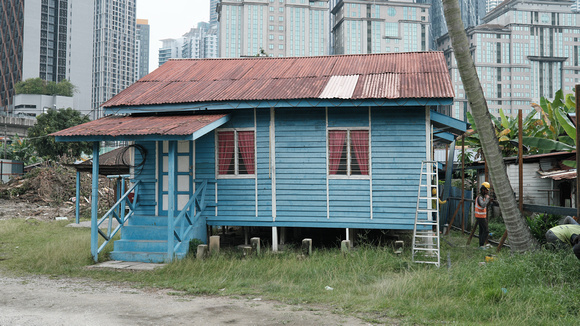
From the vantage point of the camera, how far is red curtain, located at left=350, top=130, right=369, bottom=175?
1160 centimetres

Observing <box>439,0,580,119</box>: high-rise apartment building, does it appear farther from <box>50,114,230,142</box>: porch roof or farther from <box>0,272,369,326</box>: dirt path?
<box>0,272,369,326</box>: dirt path

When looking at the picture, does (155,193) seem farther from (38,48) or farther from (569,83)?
(569,83)

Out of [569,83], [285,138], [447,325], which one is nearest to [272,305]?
[447,325]

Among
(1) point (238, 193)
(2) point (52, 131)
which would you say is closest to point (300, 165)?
(1) point (238, 193)

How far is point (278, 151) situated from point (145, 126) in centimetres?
328

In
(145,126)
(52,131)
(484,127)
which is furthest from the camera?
(52,131)

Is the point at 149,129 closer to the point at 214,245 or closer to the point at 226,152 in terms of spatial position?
the point at 226,152

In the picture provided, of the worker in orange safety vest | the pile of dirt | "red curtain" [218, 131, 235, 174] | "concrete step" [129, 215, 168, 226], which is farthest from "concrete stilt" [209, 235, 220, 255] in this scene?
the pile of dirt

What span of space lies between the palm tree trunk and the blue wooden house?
68.2 inches

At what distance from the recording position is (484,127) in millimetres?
8977

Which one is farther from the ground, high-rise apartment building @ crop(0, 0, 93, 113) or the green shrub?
high-rise apartment building @ crop(0, 0, 93, 113)

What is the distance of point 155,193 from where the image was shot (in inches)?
489

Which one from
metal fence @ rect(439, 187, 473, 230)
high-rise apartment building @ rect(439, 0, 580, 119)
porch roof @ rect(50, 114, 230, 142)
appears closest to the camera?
porch roof @ rect(50, 114, 230, 142)

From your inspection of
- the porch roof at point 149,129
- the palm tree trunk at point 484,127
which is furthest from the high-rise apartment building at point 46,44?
the palm tree trunk at point 484,127
